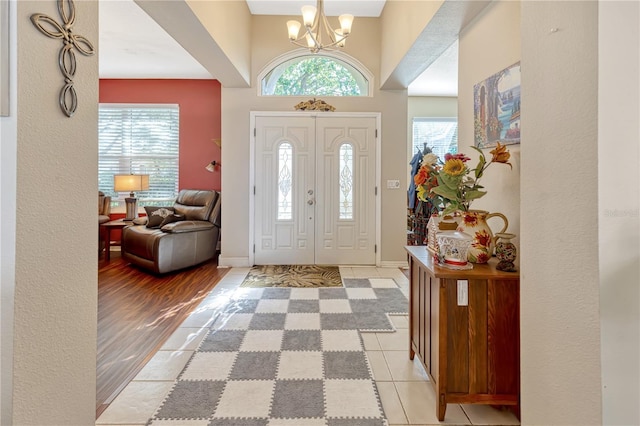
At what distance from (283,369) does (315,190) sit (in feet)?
9.55

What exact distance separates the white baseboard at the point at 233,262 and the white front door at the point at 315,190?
184mm

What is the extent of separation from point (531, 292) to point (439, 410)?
3.26 feet

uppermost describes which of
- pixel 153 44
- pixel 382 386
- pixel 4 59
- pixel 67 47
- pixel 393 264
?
pixel 153 44

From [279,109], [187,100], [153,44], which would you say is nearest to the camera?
[153,44]

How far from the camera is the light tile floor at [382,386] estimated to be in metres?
1.59

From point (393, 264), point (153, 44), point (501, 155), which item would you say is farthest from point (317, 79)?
point (501, 155)

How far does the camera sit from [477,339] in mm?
1530

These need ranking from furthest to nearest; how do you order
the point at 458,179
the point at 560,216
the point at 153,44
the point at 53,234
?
the point at 153,44 → the point at 458,179 → the point at 53,234 → the point at 560,216

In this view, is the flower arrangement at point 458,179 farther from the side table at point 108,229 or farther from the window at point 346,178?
the side table at point 108,229

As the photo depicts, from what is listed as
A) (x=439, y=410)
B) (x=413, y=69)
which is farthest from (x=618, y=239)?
(x=413, y=69)

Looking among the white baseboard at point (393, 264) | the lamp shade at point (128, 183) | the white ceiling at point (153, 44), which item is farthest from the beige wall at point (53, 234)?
the lamp shade at point (128, 183)

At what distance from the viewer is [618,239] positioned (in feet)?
1.97

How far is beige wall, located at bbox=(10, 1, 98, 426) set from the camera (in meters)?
0.92

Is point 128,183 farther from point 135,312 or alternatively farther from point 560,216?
point 560,216
